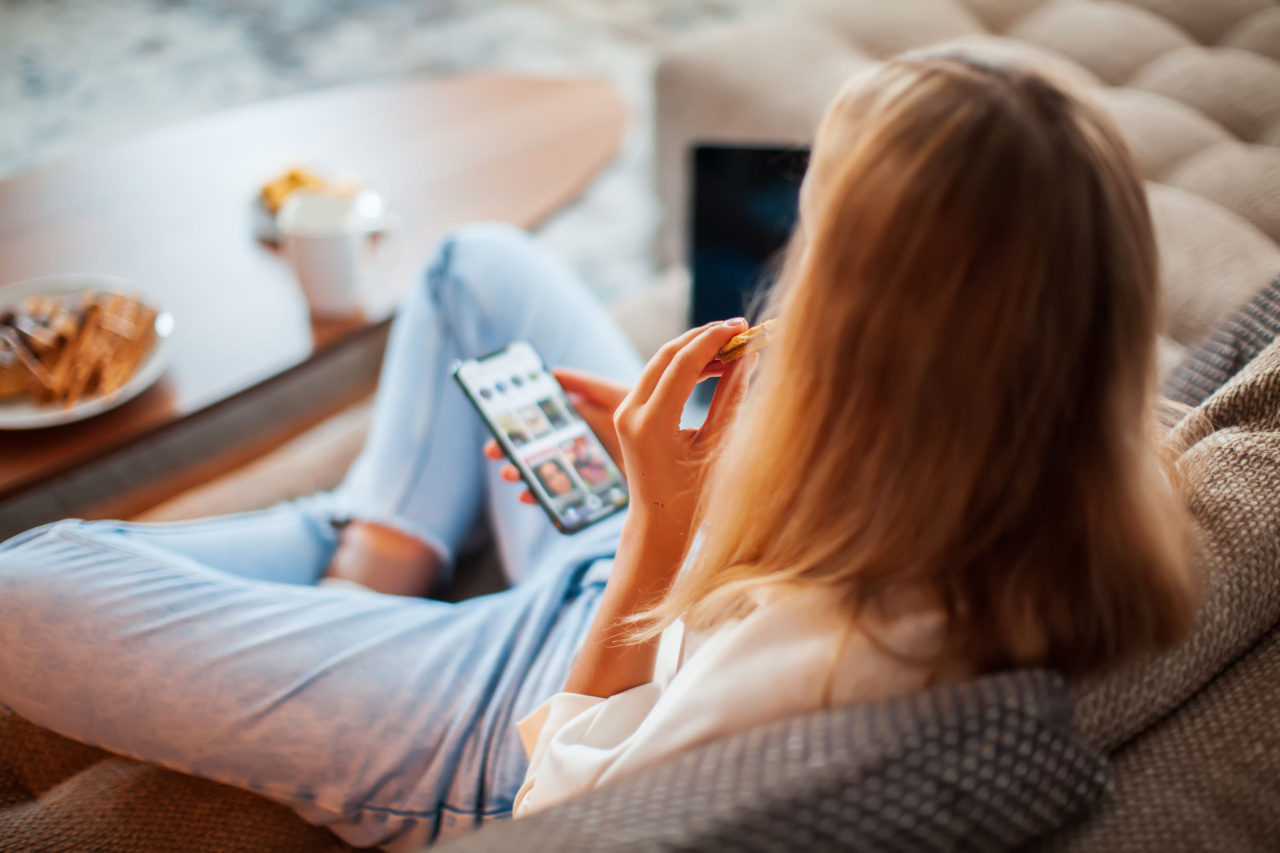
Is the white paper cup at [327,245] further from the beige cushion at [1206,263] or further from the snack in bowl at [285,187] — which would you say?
the beige cushion at [1206,263]

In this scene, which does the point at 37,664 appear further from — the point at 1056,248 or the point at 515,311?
the point at 1056,248

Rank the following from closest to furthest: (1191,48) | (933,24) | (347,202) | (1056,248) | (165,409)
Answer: (1056,248)
(165,409)
(347,202)
(1191,48)
(933,24)

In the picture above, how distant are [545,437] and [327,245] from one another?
416mm

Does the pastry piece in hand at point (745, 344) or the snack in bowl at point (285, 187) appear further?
the snack in bowl at point (285, 187)

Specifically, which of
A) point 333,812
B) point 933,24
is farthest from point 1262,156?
point 333,812

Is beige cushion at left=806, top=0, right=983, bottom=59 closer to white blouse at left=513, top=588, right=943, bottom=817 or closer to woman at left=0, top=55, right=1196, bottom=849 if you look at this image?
woman at left=0, top=55, right=1196, bottom=849

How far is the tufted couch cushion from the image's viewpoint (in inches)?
37.8

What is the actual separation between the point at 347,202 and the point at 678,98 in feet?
1.97

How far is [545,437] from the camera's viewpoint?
2.89ft

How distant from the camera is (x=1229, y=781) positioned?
48cm

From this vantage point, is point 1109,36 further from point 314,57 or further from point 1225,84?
point 314,57

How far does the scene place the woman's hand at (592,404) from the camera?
2.88 ft

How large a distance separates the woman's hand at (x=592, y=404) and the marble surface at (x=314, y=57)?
1004mm

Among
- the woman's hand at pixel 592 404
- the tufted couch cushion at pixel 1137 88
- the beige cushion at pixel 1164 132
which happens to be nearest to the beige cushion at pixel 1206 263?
the tufted couch cushion at pixel 1137 88
